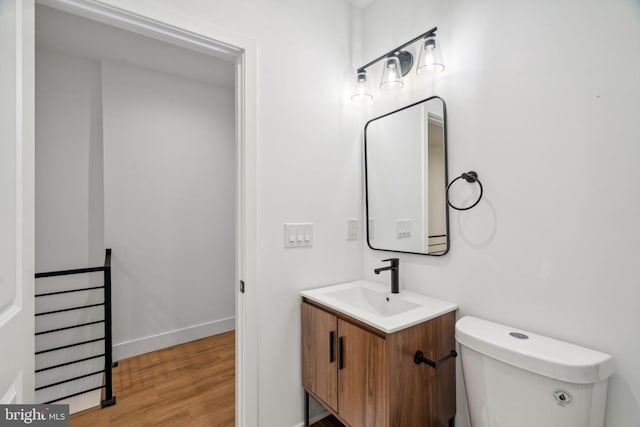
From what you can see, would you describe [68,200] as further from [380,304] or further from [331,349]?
[380,304]

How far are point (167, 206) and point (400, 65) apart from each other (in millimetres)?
2252

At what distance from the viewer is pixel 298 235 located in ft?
5.17

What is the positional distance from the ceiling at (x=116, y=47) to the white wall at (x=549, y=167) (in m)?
1.87

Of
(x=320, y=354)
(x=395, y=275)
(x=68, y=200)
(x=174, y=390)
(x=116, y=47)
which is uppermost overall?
(x=116, y=47)

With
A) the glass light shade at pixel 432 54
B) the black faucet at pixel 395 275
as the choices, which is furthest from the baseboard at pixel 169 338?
the glass light shade at pixel 432 54

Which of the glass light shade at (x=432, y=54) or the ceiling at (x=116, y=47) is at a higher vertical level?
the ceiling at (x=116, y=47)

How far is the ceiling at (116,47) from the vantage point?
192 cm

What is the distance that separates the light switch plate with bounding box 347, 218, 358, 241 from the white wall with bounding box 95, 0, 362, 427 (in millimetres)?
33

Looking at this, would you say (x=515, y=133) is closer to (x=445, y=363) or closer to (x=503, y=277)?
(x=503, y=277)

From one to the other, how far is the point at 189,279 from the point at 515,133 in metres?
2.77

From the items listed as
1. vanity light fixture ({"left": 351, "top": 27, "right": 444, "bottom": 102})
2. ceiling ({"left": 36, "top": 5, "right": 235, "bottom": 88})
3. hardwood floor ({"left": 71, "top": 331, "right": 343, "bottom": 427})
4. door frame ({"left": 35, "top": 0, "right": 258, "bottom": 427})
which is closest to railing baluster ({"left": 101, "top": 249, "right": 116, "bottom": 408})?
hardwood floor ({"left": 71, "top": 331, "right": 343, "bottom": 427})

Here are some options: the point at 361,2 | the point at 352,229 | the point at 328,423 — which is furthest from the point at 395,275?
the point at 361,2

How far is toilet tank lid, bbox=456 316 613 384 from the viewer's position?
851 mm

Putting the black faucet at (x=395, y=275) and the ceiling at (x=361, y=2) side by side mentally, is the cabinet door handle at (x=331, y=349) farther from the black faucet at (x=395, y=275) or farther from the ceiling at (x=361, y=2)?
the ceiling at (x=361, y=2)
